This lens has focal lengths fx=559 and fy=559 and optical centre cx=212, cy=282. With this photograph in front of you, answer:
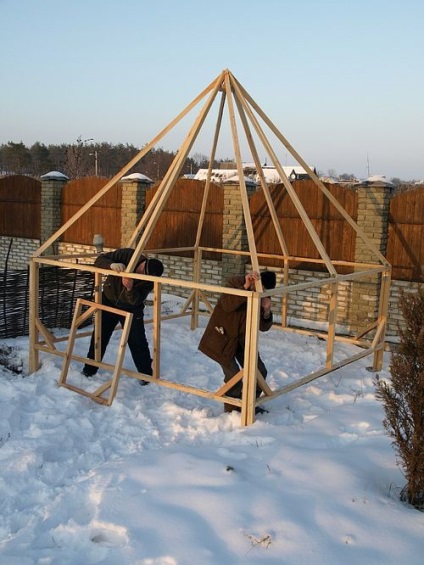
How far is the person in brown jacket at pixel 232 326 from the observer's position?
531 centimetres

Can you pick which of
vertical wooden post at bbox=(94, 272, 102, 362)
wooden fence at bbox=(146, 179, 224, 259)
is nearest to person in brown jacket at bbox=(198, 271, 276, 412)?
vertical wooden post at bbox=(94, 272, 102, 362)

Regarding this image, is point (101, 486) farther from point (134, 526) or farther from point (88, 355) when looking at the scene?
point (88, 355)

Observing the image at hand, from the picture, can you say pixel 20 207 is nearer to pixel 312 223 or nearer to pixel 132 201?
pixel 132 201

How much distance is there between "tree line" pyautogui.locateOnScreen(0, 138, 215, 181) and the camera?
50781 mm

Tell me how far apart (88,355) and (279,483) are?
11.1 ft

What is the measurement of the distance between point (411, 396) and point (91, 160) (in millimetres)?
54881

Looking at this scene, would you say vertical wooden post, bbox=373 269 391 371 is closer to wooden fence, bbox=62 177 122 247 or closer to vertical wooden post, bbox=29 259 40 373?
vertical wooden post, bbox=29 259 40 373

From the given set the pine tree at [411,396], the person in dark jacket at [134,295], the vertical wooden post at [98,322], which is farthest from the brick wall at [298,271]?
the vertical wooden post at [98,322]

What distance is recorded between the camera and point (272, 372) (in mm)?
6934

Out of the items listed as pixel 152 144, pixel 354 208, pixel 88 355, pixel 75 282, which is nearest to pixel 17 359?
pixel 88 355

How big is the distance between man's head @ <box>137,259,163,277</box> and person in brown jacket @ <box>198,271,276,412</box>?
102 centimetres

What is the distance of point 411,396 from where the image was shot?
3.69m

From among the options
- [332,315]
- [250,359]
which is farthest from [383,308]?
[250,359]

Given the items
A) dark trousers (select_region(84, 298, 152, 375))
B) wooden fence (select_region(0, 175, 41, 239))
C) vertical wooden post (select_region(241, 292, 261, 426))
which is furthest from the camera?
wooden fence (select_region(0, 175, 41, 239))
